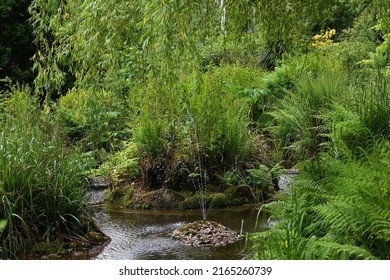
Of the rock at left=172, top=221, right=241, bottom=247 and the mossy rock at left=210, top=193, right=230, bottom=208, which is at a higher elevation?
the rock at left=172, top=221, right=241, bottom=247

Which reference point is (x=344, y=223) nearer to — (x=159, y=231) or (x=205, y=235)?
(x=205, y=235)

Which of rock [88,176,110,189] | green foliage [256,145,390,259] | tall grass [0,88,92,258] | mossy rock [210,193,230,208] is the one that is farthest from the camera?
rock [88,176,110,189]

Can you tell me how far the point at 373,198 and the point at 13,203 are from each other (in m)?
3.38

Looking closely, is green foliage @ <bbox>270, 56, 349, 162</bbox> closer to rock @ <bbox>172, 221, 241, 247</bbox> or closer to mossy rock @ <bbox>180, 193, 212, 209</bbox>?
mossy rock @ <bbox>180, 193, 212, 209</bbox>

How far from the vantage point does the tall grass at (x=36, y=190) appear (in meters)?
5.60

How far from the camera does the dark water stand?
5.95m

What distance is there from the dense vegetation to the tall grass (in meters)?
0.01

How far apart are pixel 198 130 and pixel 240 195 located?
1181 millimetres

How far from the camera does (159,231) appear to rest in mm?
7000

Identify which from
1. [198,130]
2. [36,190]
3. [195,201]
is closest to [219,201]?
[195,201]

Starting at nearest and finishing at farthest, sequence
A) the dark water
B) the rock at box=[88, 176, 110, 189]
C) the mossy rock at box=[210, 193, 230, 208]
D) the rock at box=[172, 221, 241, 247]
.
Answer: the dark water
the rock at box=[172, 221, 241, 247]
the mossy rock at box=[210, 193, 230, 208]
the rock at box=[88, 176, 110, 189]

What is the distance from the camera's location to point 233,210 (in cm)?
811

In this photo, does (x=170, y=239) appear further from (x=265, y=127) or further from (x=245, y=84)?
(x=245, y=84)

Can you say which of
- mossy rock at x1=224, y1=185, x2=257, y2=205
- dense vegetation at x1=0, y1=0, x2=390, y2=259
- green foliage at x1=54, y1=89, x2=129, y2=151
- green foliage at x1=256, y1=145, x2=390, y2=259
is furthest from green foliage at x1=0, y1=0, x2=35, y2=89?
green foliage at x1=256, y1=145, x2=390, y2=259
